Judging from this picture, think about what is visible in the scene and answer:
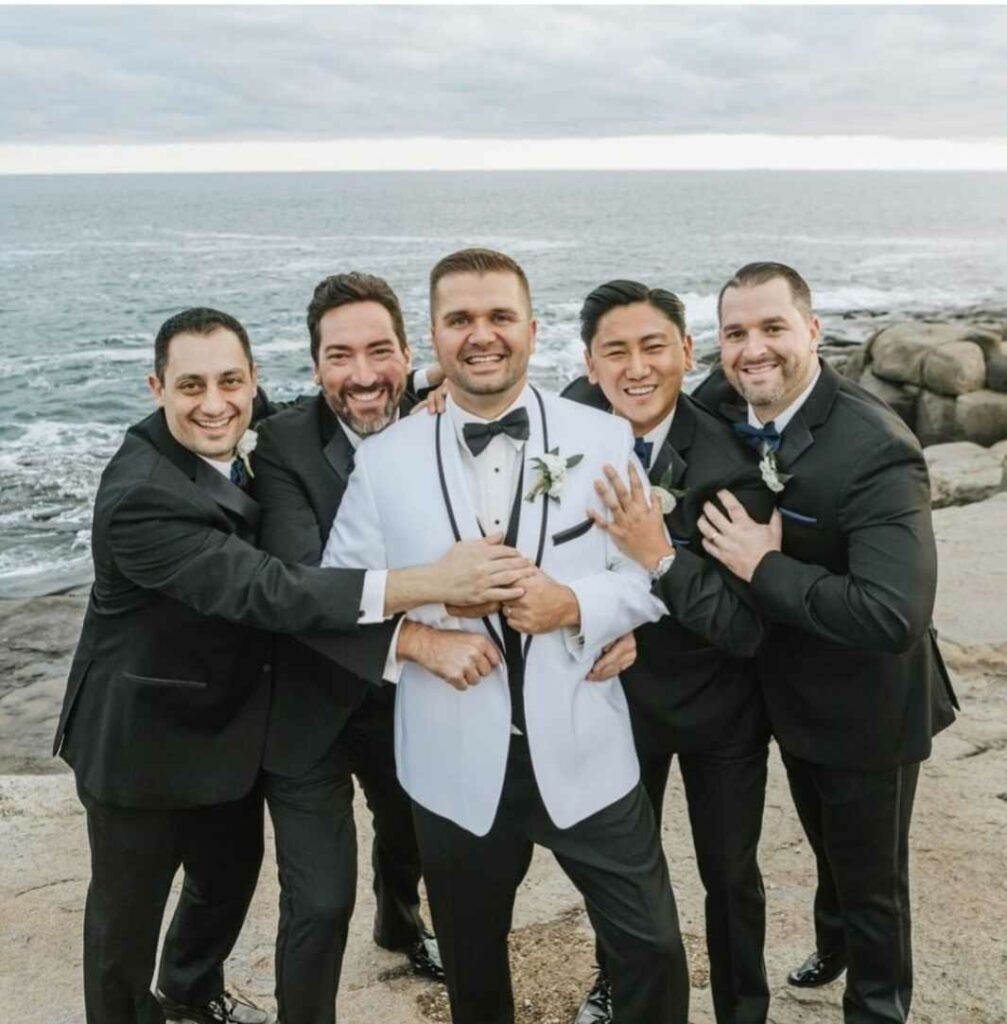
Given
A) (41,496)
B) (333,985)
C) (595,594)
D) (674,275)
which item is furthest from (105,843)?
(674,275)

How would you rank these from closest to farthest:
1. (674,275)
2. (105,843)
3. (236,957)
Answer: (105,843) → (236,957) → (674,275)

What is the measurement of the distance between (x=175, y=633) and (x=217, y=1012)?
168 cm

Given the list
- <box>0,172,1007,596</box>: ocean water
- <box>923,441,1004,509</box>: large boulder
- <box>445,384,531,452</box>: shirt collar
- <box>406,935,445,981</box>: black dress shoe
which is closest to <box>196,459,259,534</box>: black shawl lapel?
<box>445,384,531,452</box>: shirt collar

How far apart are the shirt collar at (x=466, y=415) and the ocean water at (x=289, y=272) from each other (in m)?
12.8

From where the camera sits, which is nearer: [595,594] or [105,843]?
[595,594]

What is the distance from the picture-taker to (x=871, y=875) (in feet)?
13.3

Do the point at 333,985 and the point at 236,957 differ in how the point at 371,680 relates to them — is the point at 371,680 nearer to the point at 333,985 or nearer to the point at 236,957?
the point at 333,985

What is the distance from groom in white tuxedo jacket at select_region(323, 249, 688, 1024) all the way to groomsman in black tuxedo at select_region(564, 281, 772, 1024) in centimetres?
25

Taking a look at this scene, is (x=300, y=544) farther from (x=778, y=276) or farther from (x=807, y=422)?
(x=778, y=276)

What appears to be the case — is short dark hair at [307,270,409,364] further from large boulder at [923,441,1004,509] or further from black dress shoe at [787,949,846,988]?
large boulder at [923,441,1004,509]

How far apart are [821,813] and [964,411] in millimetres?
17463

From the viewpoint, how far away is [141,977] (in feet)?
13.2

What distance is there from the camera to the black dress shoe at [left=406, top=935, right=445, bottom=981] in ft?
15.9

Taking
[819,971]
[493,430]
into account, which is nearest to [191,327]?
[493,430]
